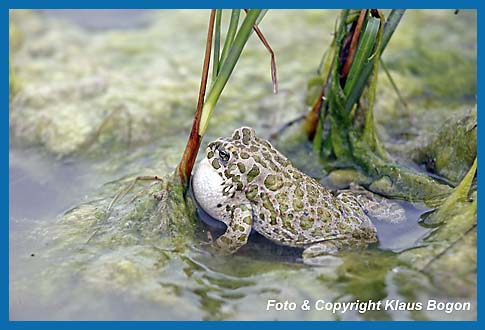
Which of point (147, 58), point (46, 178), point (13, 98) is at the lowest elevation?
point (46, 178)

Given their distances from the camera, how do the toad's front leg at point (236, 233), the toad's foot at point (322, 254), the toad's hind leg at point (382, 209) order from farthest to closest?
the toad's hind leg at point (382, 209) < the toad's front leg at point (236, 233) < the toad's foot at point (322, 254)

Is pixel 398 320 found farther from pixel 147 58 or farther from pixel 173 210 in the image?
pixel 147 58

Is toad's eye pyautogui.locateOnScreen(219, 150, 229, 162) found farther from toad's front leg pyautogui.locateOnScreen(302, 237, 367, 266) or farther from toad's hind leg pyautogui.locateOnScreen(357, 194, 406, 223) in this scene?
toad's hind leg pyautogui.locateOnScreen(357, 194, 406, 223)

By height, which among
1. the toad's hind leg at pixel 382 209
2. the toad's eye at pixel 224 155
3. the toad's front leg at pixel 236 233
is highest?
the toad's eye at pixel 224 155

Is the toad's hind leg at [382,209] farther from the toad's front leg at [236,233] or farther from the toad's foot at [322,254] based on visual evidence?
the toad's front leg at [236,233]

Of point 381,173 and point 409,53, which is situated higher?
point 409,53

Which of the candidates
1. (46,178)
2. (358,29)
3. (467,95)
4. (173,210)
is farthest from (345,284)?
(467,95)

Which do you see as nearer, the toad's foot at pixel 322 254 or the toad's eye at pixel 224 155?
the toad's foot at pixel 322 254

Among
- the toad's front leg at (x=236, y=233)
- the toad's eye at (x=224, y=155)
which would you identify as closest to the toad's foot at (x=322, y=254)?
the toad's front leg at (x=236, y=233)

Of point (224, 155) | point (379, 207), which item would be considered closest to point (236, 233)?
point (224, 155)
